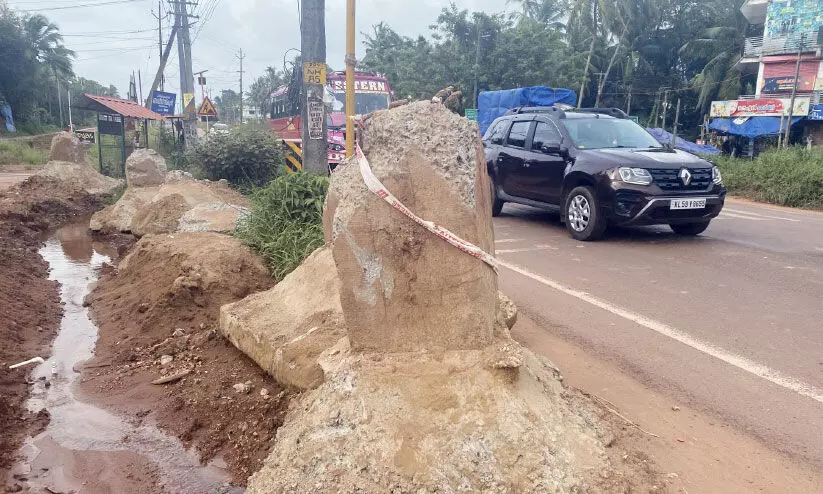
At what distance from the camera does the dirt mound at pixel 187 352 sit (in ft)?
12.5

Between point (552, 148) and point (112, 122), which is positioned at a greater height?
point (112, 122)

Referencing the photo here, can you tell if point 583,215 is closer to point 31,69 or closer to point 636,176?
point 636,176

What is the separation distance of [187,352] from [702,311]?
4.25 m

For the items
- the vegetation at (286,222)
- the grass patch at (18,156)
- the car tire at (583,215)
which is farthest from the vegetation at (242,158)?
the grass patch at (18,156)

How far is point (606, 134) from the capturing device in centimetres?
907

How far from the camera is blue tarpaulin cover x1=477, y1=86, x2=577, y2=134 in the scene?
19.0m

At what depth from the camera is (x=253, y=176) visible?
476 inches

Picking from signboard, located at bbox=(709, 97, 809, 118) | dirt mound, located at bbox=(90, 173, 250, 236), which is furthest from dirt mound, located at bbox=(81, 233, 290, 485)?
signboard, located at bbox=(709, 97, 809, 118)

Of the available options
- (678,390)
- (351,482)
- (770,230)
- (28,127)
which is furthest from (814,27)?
(28,127)

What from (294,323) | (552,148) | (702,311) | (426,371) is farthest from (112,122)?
(426,371)

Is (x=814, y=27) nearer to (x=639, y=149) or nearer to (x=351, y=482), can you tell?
(x=639, y=149)

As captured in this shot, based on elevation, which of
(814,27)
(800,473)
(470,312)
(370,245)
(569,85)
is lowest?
(800,473)

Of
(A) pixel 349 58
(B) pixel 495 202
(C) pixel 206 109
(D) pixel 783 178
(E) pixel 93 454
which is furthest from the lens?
(C) pixel 206 109

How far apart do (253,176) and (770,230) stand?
882 cm
